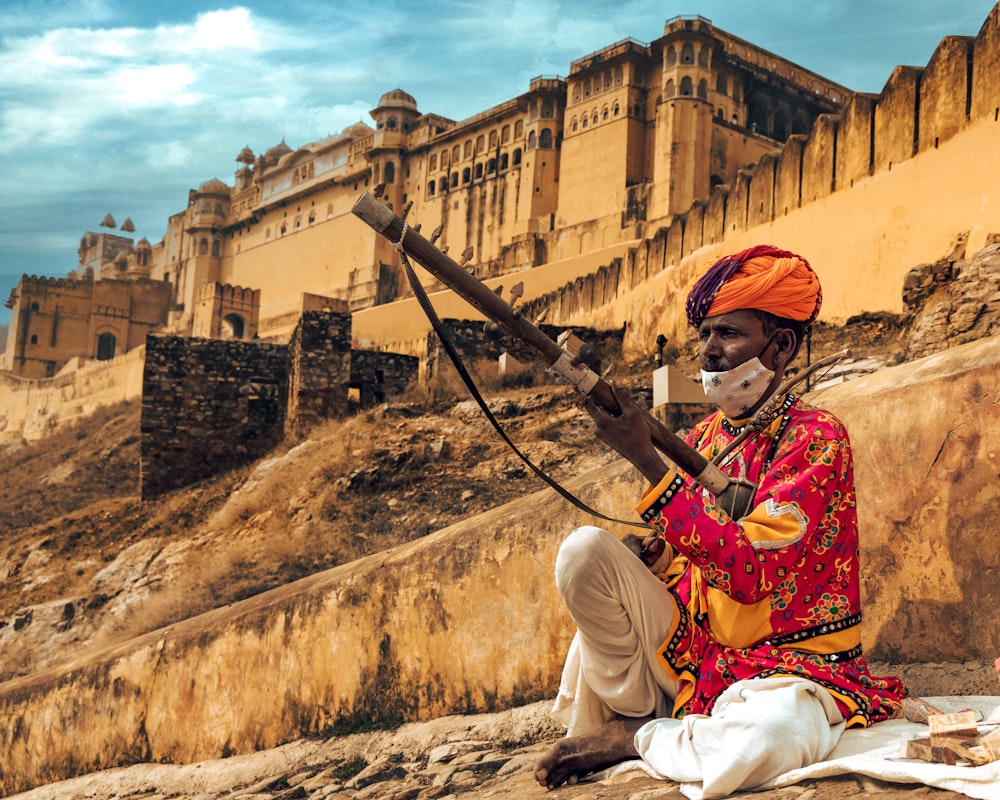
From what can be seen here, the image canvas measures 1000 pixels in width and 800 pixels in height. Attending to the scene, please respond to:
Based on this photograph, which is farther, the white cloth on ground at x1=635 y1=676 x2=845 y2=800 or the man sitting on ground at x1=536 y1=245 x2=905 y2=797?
the man sitting on ground at x1=536 y1=245 x2=905 y2=797

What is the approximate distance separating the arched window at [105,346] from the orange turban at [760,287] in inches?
2202

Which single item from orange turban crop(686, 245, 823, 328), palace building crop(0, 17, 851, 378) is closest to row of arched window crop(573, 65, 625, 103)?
palace building crop(0, 17, 851, 378)

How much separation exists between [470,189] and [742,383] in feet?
129

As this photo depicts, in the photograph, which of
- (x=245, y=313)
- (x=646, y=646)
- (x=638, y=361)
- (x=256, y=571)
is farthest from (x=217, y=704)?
(x=245, y=313)

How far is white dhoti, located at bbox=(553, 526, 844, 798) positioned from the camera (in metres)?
2.51

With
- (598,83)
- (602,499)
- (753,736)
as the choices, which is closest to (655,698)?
(753,736)

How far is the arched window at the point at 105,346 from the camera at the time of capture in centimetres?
5553

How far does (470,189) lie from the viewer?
41.5 m

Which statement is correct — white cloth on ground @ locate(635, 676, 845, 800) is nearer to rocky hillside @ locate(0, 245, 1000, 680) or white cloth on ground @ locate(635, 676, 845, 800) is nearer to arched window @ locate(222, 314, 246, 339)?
rocky hillside @ locate(0, 245, 1000, 680)

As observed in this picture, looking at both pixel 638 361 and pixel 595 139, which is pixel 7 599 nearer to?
pixel 638 361

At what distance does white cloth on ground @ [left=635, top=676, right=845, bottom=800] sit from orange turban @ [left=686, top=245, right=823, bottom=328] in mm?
933

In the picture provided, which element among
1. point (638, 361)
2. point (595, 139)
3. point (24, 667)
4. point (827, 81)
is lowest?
point (24, 667)

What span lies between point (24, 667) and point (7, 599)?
274 cm

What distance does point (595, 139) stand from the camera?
1423 inches
